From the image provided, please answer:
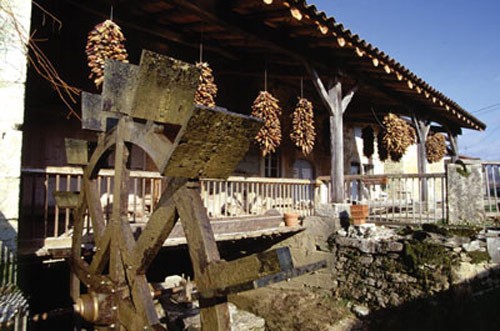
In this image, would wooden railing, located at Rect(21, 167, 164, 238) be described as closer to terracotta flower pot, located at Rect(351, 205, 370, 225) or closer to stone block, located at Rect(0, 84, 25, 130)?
stone block, located at Rect(0, 84, 25, 130)

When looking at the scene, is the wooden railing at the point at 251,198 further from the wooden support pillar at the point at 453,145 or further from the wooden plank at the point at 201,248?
the wooden support pillar at the point at 453,145

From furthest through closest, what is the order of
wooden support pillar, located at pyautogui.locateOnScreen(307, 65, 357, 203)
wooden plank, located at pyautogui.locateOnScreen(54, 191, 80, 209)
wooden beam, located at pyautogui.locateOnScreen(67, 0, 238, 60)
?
wooden support pillar, located at pyautogui.locateOnScreen(307, 65, 357, 203) → wooden beam, located at pyautogui.locateOnScreen(67, 0, 238, 60) → wooden plank, located at pyautogui.locateOnScreen(54, 191, 80, 209)

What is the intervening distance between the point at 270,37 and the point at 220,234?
3186mm

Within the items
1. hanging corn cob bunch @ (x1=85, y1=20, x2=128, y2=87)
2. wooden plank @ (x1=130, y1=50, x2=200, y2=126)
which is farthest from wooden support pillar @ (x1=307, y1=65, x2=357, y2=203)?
wooden plank @ (x1=130, y1=50, x2=200, y2=126)

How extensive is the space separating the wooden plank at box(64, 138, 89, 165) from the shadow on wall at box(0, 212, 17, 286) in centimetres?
70

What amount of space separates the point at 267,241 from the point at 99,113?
183 inches

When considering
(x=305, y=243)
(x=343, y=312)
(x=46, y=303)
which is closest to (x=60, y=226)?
(x=46, y=303)

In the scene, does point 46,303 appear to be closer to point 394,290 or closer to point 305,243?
point 305,243

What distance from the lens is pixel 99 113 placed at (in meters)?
2.95

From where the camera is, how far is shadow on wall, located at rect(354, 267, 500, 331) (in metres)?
4.68

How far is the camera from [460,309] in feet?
15.6

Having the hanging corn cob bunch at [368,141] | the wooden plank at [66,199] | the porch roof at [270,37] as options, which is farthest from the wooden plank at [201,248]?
the hanging corn cob bunch at [368,141]

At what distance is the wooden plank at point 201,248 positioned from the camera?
1648 mm

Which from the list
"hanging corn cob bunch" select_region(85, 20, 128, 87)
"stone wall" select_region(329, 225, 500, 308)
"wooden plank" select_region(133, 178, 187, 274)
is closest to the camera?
"wooden plank" select_region(133, 178, 187, 274)
